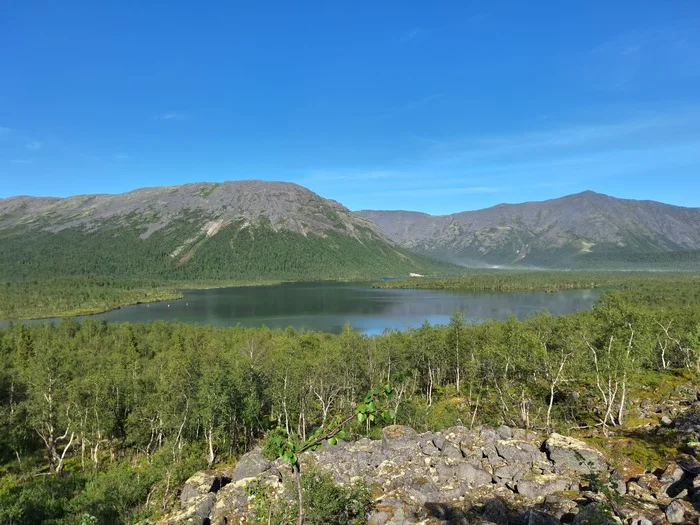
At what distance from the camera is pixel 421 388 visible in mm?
66625

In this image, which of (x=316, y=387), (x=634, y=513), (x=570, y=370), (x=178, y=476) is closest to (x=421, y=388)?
(x=316, y=387)

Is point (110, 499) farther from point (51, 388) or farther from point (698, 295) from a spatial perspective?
point (698, 295)

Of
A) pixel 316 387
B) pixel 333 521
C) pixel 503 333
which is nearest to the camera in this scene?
pixel 333 521

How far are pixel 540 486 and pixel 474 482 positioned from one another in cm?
314

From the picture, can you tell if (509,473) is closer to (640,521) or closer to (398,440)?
(398,440)

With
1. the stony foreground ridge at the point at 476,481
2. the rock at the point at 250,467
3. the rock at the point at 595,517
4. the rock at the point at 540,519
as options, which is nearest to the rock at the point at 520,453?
the stony foreground ridge at the point at 476,481

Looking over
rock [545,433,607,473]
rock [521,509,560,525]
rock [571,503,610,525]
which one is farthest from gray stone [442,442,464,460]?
rock [571,503,610,525]

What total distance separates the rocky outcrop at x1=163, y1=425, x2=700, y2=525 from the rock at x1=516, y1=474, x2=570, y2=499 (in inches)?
1.8

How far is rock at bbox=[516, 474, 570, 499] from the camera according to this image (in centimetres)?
1916

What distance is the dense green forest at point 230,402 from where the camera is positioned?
33094mm

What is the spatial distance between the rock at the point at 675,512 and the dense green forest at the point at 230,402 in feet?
61.9

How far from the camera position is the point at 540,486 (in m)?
19.4

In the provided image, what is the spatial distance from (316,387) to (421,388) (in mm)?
20943

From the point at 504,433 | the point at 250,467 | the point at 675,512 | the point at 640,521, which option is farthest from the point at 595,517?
the point at 250,467
